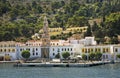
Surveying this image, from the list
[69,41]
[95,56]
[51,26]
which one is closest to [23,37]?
[51,26]

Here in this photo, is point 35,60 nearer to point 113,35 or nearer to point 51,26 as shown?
point 113,35

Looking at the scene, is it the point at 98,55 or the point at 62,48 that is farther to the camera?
the point at 62,48

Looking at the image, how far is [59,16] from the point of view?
153m

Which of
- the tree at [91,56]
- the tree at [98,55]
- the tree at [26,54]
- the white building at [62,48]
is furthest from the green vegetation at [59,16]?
the tree at [26,54]

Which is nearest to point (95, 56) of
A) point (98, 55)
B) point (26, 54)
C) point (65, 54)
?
point (98, 55)

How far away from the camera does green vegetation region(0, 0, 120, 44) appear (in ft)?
413

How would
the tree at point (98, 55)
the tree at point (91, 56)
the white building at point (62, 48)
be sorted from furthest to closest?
the white building at point (62, 48), the tree at point (98, 55), the tree at point (91, 56)

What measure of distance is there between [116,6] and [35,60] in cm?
4415

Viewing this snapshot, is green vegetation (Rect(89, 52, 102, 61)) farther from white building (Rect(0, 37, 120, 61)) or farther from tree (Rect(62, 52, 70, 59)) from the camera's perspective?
tree (Rect(62, 52, 70, 59))

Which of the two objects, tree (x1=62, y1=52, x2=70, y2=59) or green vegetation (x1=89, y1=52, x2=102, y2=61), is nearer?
green vegetation (x1=89, y1=52, x2=102, y2=61)

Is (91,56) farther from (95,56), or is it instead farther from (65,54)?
(65,54)

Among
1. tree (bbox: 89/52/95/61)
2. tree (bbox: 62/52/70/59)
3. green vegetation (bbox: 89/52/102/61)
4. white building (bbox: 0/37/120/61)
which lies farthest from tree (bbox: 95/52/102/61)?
tree (bbox: 62/52/70/59)

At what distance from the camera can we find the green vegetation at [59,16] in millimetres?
126000

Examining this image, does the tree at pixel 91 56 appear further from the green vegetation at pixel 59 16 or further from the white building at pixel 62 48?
A: the green vegetation at pixel 59 16
